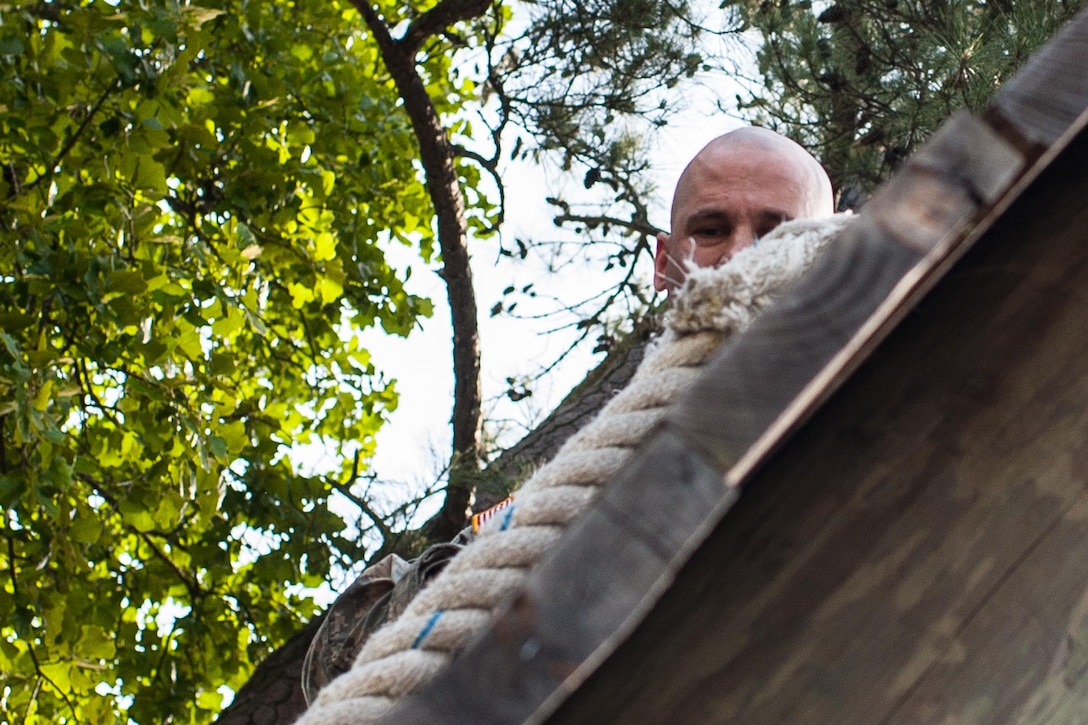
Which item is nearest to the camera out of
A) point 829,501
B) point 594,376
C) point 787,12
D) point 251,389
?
point 829,501

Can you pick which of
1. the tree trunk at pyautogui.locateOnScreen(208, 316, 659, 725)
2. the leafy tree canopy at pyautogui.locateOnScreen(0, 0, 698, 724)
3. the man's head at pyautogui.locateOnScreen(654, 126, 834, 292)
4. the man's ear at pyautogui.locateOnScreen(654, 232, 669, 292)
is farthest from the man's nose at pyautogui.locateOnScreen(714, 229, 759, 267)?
the leafy tree canopy at pyautogui.locateOnScreen(0, 0, 698, 724)

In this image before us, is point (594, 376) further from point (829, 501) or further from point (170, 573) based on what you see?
point (829, 501)

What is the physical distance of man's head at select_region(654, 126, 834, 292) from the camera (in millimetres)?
1993

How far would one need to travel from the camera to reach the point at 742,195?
2.03 meters

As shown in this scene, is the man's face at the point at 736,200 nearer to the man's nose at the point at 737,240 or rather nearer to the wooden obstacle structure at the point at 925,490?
the man's nose at the point at 737,240

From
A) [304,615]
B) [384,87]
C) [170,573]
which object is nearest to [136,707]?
[170,573]

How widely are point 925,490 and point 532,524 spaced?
222 millimetres

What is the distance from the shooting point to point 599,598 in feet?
1.76

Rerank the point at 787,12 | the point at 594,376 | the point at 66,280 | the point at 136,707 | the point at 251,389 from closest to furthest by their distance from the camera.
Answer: the point at 66,280
the point at 136,707
the point at 787,12
the point at 594,376
the point at 251,389

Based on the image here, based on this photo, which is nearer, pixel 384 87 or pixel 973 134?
pixel 973 134

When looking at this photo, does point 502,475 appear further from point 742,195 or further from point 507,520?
point 507,520

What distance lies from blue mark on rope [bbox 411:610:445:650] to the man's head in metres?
1.34

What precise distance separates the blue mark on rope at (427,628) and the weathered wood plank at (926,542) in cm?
8

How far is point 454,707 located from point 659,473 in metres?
0.14
